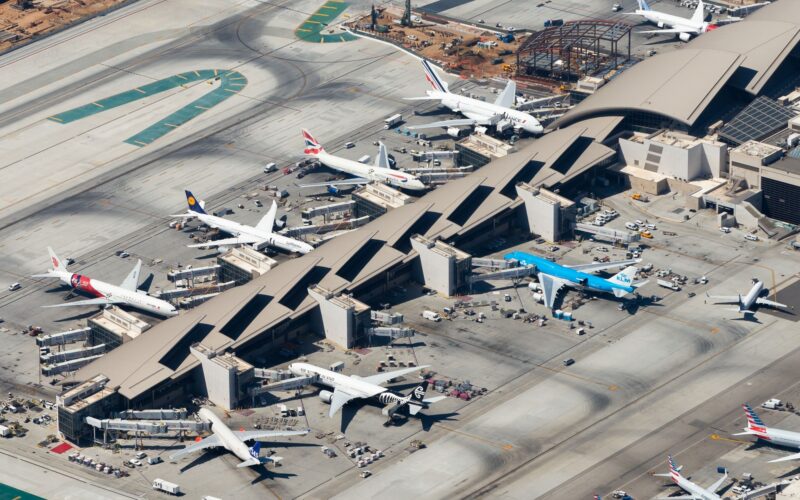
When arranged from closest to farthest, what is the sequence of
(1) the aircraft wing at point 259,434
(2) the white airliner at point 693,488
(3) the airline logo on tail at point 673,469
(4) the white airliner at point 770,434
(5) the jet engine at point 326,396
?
1. (2) the white airliner at point 693,488
2. (3) the airline logo on tail at point 673,469
3. (4) the white airliner at point 770,434
4. (1) the aircraft wing at point 259,434
5. (5) the jet engine at point 326,396

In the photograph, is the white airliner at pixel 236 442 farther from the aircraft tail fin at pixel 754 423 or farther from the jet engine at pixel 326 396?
the aircraft tail fin at pixel 754 423

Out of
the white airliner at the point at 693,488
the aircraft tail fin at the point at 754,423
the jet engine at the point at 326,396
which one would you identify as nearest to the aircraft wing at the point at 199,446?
the jet engine at the point at 326,396

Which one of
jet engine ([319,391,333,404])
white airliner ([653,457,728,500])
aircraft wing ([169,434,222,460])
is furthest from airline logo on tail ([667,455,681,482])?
aircraft wing ([169,434,222,460])

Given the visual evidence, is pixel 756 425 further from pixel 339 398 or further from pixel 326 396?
pixel 326 396

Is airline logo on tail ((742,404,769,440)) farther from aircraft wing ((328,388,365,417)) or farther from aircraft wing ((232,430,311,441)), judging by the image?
aircraft wing ((232,430,311,441))

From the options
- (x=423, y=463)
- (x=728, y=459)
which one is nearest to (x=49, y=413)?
(x=423, y=463)

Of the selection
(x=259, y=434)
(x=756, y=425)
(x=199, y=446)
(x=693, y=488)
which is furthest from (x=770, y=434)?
(x=199, y=446)

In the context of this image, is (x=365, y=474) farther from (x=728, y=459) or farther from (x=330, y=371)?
(x=728, y=459)
